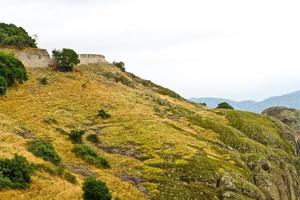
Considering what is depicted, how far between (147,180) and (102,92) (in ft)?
137

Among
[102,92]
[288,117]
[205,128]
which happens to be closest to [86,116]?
[102,92]

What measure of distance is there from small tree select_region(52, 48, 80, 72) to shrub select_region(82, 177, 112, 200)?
209 ft

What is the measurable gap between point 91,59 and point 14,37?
1957 centimetres

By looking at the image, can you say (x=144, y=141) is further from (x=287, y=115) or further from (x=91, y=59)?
(x=287, y=115)

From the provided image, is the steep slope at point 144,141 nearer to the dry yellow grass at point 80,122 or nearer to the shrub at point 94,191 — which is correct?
the dry yellow grass at point 80,122

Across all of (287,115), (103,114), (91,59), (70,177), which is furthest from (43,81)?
(287,115)

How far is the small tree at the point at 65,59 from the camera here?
113 m

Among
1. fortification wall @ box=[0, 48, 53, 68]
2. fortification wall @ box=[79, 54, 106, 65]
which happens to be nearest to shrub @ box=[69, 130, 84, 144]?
fortification wall @ box=[0, 48, 53, 68]

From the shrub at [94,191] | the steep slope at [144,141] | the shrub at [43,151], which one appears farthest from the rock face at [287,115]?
the shrub at [94,191]

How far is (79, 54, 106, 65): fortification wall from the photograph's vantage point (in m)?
124

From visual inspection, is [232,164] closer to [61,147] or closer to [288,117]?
[61,147]

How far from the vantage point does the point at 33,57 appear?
11156 cm

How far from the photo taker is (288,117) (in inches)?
5566

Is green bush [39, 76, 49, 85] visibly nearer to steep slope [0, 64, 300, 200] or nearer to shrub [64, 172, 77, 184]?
steep slope [0, 64, 300, 200]
